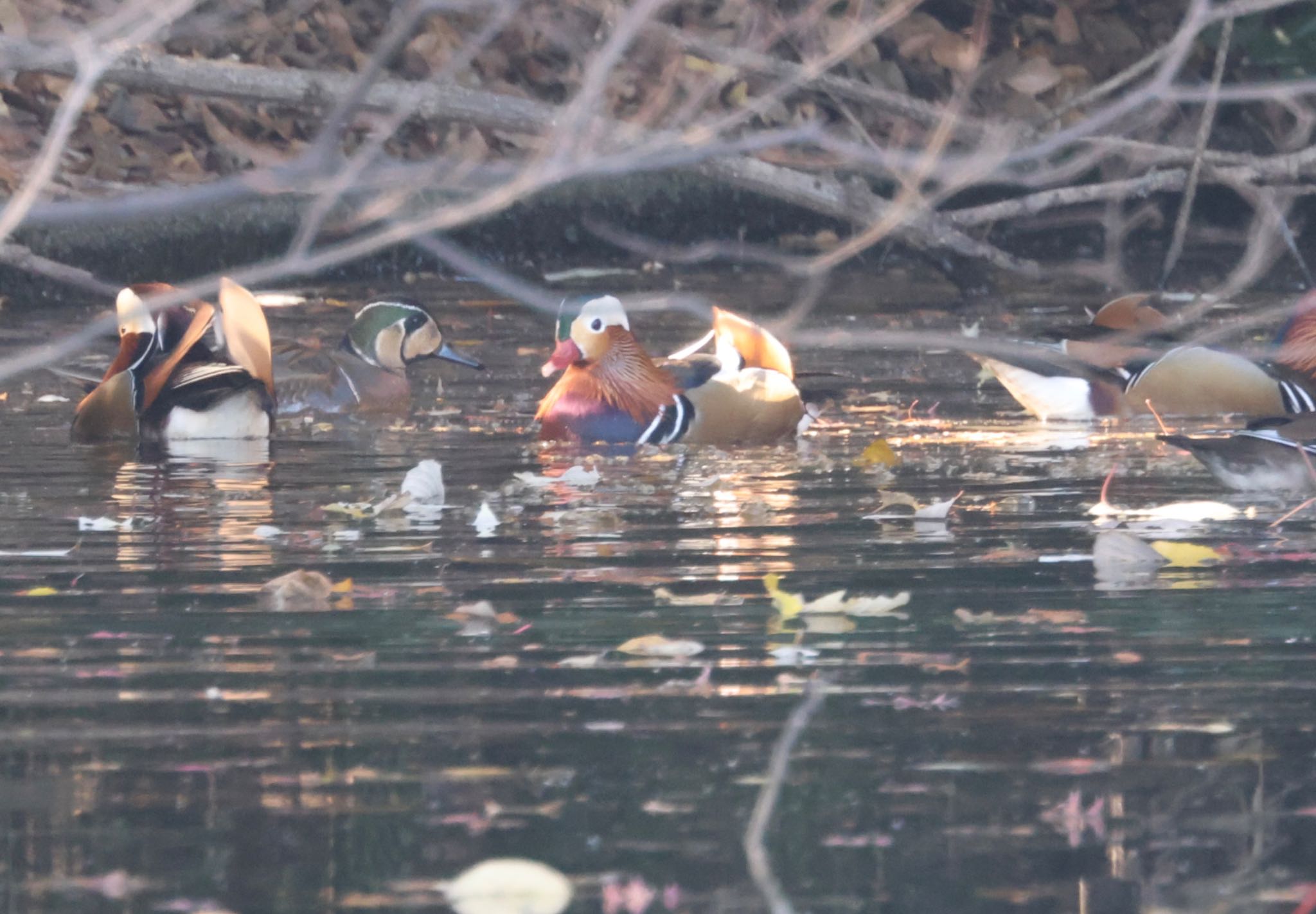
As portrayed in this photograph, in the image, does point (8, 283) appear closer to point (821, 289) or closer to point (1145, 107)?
point (821, 289)

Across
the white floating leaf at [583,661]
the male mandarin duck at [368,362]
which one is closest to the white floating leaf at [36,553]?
the white floating leaf at [583,661]

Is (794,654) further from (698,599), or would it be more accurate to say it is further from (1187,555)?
(1187,555)

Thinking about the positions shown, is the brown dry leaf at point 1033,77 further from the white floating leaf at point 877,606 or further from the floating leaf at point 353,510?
the white floating leaf at point 877,606

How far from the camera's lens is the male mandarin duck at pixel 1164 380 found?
849 cm

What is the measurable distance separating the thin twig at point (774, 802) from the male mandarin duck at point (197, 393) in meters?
4.12

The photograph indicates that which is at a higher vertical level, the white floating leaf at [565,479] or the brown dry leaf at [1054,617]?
the white floating leaf at [565,479]

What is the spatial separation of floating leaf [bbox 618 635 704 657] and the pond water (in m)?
0.04

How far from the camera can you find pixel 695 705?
4.26 meters

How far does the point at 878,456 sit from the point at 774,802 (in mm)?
3769

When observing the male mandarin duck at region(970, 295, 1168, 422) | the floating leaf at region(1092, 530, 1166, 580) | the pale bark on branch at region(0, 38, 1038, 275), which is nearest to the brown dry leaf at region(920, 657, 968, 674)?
the floating leaf at region(1092, 530, 1166, 580)

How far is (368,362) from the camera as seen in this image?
9539mm

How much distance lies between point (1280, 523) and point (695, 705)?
2.36m

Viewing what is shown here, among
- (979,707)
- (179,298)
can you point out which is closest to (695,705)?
(979,707)

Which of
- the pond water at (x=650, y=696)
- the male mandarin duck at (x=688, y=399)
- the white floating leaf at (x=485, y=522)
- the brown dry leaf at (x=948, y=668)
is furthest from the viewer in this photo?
the male mandarin duck at (x=688, y=399)
